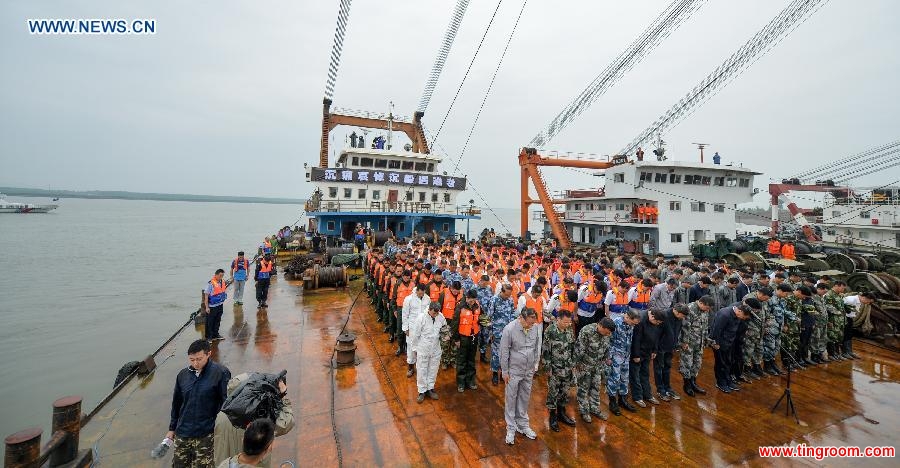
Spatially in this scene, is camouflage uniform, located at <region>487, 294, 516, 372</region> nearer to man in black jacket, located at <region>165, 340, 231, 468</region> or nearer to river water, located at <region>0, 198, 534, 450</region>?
man in black jacket, located at <region>165, 340, 231, 468</region>

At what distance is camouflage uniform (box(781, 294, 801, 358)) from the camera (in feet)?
23.7

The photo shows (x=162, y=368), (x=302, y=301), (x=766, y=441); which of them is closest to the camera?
(x=766, y=441)

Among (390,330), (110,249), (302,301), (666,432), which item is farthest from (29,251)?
(666,432)

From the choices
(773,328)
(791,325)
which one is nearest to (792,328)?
(791,325)

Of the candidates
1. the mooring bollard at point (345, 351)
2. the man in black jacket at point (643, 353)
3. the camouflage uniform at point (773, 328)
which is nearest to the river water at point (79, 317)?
the mooring bollard at point (345, 351)

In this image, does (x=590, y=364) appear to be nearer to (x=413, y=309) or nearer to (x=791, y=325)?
(x=413, y=309)

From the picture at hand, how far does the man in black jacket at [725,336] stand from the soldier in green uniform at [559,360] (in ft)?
10.2

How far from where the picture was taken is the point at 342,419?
18.9 ft

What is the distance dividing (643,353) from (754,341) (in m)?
2.77

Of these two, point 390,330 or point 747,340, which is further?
point 390,330

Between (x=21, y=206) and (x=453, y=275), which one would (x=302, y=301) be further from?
(x=21, y=206)

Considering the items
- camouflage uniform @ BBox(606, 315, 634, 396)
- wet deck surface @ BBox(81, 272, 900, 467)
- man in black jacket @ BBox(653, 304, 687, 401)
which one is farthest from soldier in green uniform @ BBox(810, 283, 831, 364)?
camouflage uniform @ BBox(606, 315, 634, 396)

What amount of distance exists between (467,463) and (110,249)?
60050 millimetres

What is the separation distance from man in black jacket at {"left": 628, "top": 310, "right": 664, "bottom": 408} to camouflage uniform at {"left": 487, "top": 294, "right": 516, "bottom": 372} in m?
2.09
